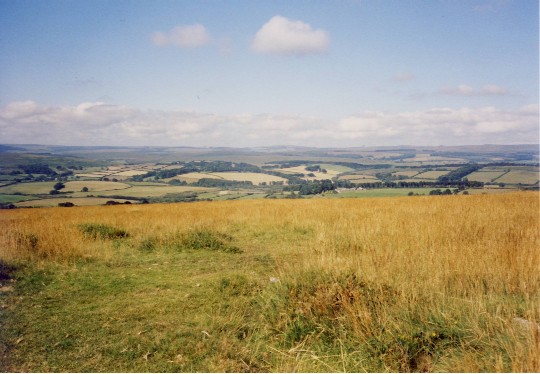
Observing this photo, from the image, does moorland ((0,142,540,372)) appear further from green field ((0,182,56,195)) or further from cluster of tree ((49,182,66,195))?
green field ((0,182,56,195))

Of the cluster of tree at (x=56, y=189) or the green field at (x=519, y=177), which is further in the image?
the cluster of tree at (x=56, y=189)

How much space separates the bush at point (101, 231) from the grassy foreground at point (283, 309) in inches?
82.6

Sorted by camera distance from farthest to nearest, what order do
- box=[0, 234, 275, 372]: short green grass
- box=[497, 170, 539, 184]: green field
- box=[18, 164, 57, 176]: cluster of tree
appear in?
box=[18, 164, 57, 176]: cluster of tree → box=[497, 170, 539, 184]: green field → box=[0, 234, 275, 372]: short green grass

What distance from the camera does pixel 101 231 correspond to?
10.6 meters

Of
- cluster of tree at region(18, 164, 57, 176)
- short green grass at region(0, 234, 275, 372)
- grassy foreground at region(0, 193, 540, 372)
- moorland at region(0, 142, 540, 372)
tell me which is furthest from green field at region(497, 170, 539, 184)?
cluster of tree at region(18, 164, 57, 176)

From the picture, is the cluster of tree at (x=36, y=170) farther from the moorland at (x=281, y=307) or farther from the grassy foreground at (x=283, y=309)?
the grassy foreground at (x=283, y=309)

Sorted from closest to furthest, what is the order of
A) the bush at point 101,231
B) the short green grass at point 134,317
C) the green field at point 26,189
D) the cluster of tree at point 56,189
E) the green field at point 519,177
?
the short green grass at point 134,317
the bush at point 101,231
the green field at point 519,177
the green field at point 26,189
the cluster of tree at point 56,189

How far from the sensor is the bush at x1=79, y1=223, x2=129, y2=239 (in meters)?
10.3

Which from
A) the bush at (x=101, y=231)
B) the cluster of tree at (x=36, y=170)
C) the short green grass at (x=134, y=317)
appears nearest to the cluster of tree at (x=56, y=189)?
the cluster of tree at (x=36, y=170)

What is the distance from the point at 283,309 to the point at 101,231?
28.2 ft

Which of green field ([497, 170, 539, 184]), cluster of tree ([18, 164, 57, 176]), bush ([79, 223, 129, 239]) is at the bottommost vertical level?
green field ([497, 170, 539, 184])

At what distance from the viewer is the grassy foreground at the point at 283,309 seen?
3352 millimetres

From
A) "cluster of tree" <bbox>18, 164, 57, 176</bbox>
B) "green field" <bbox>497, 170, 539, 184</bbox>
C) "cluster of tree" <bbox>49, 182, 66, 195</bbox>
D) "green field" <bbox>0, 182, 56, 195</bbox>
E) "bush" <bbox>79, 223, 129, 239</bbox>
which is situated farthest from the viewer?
"cluster of tree" <bbox>18, 164, 57, 176</bbox>

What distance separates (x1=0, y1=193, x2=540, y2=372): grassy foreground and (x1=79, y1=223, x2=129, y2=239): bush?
2.10m
